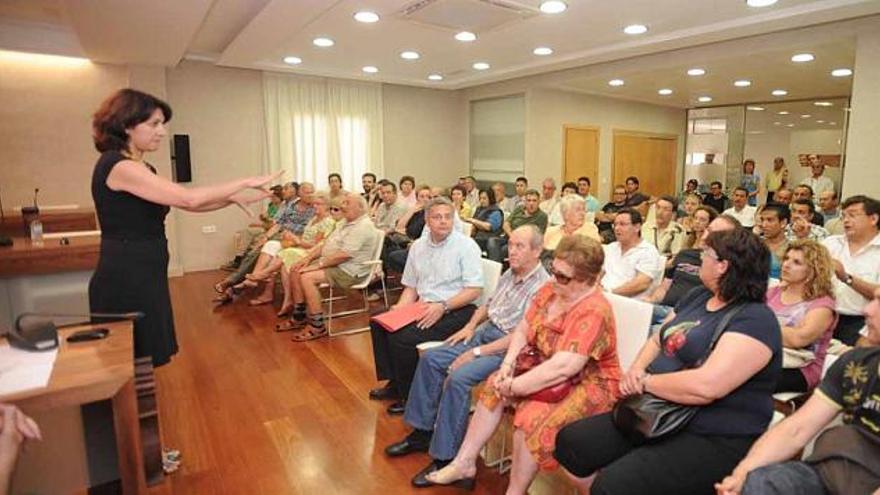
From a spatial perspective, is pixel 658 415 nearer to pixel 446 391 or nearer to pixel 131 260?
pixel 446 391

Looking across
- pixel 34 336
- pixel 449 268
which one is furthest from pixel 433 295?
pixel 34 336

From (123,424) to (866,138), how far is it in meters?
5.19

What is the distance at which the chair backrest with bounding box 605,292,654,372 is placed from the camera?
2.10m

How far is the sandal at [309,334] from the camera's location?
4.05 meters

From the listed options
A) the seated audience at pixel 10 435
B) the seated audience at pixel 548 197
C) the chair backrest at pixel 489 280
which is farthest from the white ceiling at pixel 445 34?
the seated audience at pixel 10 435

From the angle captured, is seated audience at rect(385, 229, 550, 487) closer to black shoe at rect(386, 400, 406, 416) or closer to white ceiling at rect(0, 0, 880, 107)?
black shoe at rect(386, 400, 406, 416)

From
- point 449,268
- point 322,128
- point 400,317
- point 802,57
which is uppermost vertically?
Result: point 802,57

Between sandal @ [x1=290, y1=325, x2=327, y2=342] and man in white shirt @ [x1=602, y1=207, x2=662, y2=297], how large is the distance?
2.16 metres

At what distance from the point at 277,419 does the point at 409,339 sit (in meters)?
0.82

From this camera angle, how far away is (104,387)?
1.25 m

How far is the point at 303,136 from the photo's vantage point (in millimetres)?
7145

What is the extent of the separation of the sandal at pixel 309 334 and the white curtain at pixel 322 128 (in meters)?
3.45

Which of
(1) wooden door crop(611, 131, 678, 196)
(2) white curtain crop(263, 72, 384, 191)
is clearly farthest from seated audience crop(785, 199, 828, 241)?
(2) white curtain crop(263, 72, 384, 191)

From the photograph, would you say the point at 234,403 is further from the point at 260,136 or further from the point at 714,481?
the point at 260,136
